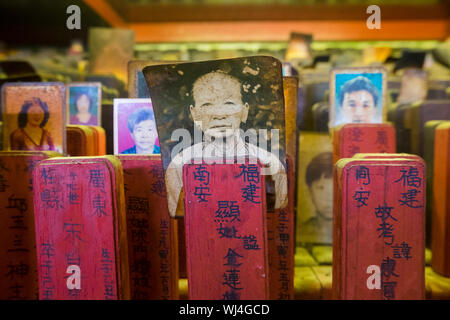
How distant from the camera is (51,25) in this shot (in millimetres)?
7867

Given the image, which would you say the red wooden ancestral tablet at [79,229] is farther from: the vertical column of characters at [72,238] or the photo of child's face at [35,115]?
the photo of child's face at [35,115]

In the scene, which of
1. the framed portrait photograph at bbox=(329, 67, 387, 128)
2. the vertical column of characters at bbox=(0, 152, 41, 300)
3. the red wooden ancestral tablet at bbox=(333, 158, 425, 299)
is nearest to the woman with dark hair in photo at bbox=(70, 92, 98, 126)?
the vertical column of characters at bbox=(0, 152, 41, 300)

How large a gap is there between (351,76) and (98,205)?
1198mm

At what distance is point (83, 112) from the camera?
1771mm

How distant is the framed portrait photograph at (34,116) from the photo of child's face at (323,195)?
0.98m

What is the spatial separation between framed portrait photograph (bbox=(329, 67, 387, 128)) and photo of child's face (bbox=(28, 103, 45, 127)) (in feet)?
3.67

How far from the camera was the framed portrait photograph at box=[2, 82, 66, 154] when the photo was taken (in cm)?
132

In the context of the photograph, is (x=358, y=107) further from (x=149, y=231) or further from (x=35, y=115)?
(x=35, y=115)

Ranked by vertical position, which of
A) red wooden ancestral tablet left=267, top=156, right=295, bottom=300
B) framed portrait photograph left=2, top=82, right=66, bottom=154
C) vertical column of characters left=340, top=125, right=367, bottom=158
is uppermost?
framed portrait photograph left=2, top=82, right=66, bottom=154

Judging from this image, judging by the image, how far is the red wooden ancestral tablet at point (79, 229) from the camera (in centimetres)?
98

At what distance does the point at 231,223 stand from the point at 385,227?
1.26 ft

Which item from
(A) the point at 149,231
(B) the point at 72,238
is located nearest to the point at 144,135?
(A) the point at 149,231

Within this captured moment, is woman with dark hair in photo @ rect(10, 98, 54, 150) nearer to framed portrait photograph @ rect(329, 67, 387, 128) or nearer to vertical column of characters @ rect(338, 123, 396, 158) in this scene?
vertical column of characters @ rect(338, 123, 396, 158)
